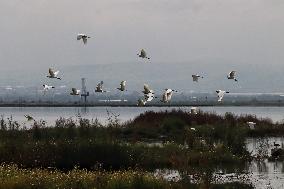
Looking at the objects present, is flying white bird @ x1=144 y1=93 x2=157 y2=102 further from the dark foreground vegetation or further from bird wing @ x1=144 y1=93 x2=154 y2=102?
the dark foreground vegetation

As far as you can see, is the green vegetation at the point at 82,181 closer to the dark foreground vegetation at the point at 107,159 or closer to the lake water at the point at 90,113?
the dark foreground vegetation at the point at 107,159

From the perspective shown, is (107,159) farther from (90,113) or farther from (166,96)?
(90,113)

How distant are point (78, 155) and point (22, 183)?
26.0 ft

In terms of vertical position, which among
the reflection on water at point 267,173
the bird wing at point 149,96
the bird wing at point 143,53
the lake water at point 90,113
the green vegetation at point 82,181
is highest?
the bird wing at point 143,53

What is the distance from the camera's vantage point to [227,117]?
5747 centimetres

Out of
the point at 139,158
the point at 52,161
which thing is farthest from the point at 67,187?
the point at 139,158

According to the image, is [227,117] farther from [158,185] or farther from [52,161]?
[158,185]

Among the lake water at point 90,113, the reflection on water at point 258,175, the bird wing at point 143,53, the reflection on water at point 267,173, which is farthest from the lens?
the lake water at point 90,113

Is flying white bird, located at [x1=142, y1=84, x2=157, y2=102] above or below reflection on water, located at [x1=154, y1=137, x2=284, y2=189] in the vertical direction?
above

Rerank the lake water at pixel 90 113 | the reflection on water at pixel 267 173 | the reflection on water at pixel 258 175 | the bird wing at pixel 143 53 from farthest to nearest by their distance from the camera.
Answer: the lake water at pixel 90 113 → the reflection on water at pixel 267 173 → the reflection on water at pixel 258 175 → the bird wing at pixel 143 53

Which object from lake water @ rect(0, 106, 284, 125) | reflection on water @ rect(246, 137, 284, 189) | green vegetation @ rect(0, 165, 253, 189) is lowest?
reflection on water @ rect(246, 137, 284, 189)

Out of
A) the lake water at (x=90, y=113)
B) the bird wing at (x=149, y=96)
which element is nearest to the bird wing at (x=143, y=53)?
the bird wing at (x=149, y=96)

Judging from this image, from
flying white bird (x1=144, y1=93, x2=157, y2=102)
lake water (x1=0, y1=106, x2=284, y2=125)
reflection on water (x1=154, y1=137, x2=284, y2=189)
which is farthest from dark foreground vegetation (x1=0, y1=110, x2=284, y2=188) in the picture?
lake water (x1=0, y1=106, x2=284, y2=125)

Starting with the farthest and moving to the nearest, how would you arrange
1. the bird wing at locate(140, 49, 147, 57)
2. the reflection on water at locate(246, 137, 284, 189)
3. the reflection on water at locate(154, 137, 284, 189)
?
1. the reflection on water at locate(246, 137, 284, 189)
2. the reflection on water at locate(154, 137, 284, 189)
3. the bird wing at locate(140, 49, 147, 57)
